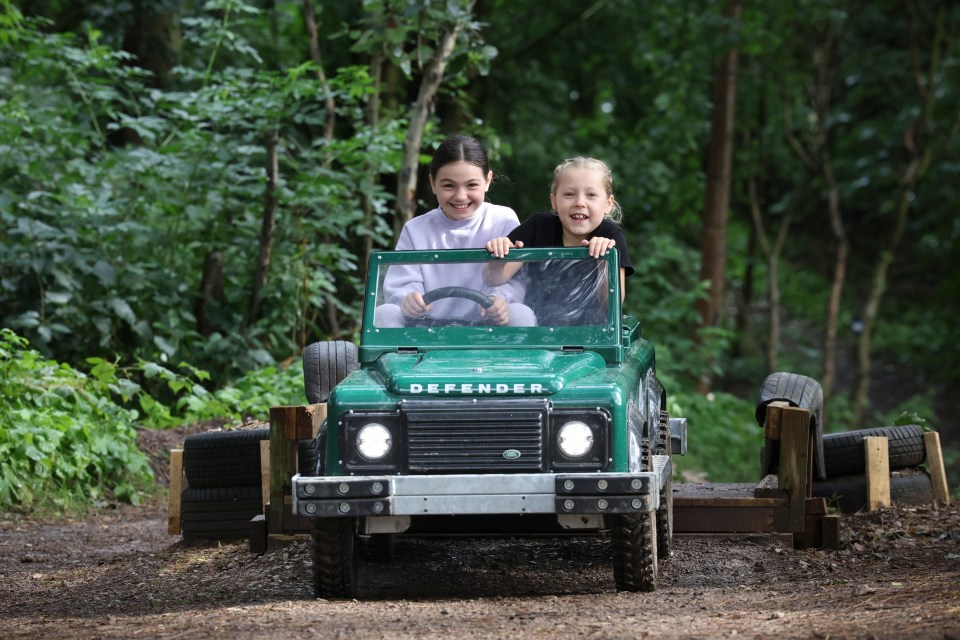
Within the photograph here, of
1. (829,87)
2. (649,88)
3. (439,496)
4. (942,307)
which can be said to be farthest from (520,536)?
(942,307)

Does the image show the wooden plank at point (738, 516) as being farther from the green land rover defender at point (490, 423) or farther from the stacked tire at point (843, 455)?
the green land rover defender at point (490, 423)

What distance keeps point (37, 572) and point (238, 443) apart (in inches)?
55.6

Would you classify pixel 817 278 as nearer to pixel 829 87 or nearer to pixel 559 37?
pixel 829 87

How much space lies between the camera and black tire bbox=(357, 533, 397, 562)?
Result: 753 centimetres

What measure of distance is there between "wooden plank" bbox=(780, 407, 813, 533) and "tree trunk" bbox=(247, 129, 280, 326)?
22.4ft

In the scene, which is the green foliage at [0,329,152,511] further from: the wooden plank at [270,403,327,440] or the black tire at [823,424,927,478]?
the black tire at [823,424,927,478]

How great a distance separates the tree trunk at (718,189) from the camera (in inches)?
780

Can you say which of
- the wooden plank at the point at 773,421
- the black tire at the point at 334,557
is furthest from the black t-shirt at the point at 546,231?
the black tire at the point at 334,557

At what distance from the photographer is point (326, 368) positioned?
24.8ft

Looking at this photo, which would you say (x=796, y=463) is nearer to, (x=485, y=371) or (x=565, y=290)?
(x=565, y=290)

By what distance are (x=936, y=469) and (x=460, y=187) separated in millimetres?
4099

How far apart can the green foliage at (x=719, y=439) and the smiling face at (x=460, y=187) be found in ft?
27.7

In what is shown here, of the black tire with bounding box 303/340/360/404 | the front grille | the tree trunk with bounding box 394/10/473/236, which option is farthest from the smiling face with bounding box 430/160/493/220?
the tree trunk with bounding box 394/10/473/236

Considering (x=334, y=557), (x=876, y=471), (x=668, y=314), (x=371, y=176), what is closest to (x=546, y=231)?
(x=334, y=557)
